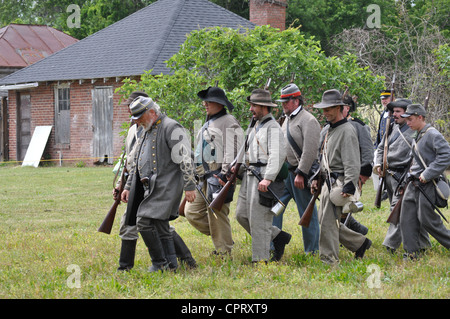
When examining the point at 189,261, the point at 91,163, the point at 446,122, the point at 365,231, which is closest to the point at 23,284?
the point at 189,261

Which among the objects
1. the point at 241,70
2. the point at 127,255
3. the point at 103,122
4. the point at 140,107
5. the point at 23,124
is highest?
the point at 241,70

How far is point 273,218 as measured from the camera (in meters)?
8.34

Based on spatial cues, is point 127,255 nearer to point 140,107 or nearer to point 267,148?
point 140,107

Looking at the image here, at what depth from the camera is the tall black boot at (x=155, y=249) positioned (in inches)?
274

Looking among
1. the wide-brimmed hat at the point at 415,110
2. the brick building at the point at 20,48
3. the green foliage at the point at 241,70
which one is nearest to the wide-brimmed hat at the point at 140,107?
the wide-brimmed hat at the point at 415,110

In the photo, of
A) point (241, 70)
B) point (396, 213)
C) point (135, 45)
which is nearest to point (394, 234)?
point (396, 213)

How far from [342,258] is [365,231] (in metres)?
1.01

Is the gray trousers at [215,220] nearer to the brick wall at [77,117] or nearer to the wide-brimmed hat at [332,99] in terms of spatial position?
the wide-brimmed hat at [332,99]

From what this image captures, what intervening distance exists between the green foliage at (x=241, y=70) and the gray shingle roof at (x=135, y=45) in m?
6.79

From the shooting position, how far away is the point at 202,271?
711 cm

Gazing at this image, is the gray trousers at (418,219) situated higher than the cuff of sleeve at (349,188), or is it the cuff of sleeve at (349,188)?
the cuff of sleeve at (349,188)

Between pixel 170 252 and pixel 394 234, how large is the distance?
301cm

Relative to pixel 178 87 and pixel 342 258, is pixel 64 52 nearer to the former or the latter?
pixel 178 87

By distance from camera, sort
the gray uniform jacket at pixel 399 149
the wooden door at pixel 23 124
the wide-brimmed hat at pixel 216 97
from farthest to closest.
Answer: the wooden door at pixel 23 124, the gray uniform jacket at pixel 399 149, the wide-brimmed hat at pixel 216 97
